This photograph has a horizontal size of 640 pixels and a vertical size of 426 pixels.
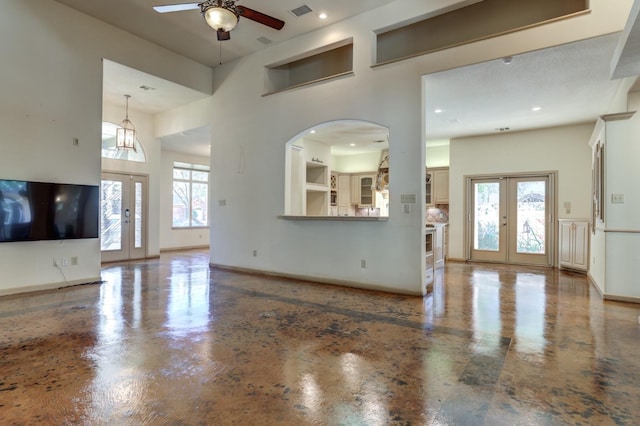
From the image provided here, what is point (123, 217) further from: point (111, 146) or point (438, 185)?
point (438, 185)

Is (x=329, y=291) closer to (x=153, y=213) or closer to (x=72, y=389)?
(x=72, y=389)

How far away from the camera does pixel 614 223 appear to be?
4.41 meters

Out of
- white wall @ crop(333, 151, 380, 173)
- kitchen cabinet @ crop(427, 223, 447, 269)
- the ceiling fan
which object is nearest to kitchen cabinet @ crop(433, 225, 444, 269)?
kitchen cabinet @ crop(427, 223, 447, 269)

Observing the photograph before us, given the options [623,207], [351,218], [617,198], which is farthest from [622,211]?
[351,218]

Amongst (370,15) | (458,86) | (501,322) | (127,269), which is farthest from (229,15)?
(127,269)

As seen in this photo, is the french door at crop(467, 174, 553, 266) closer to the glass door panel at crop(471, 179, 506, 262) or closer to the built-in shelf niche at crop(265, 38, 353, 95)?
the glass door panel at crop(471, 179, 506, 262)

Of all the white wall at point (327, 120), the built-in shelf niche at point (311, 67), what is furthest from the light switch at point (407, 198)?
the built-in shelf niche at point (311, 67)

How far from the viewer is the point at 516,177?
7.57 m

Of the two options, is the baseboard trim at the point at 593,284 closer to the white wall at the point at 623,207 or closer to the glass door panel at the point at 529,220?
the white wall at the point at 623,207

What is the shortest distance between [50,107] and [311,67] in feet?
14.0

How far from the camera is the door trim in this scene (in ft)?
23.5

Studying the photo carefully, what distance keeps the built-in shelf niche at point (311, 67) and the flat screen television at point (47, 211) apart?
3614 mm

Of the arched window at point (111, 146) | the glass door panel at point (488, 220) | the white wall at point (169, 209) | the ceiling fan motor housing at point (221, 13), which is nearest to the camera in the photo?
the ceiling fan motor housing at point (221, 13)

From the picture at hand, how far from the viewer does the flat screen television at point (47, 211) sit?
4.54m
